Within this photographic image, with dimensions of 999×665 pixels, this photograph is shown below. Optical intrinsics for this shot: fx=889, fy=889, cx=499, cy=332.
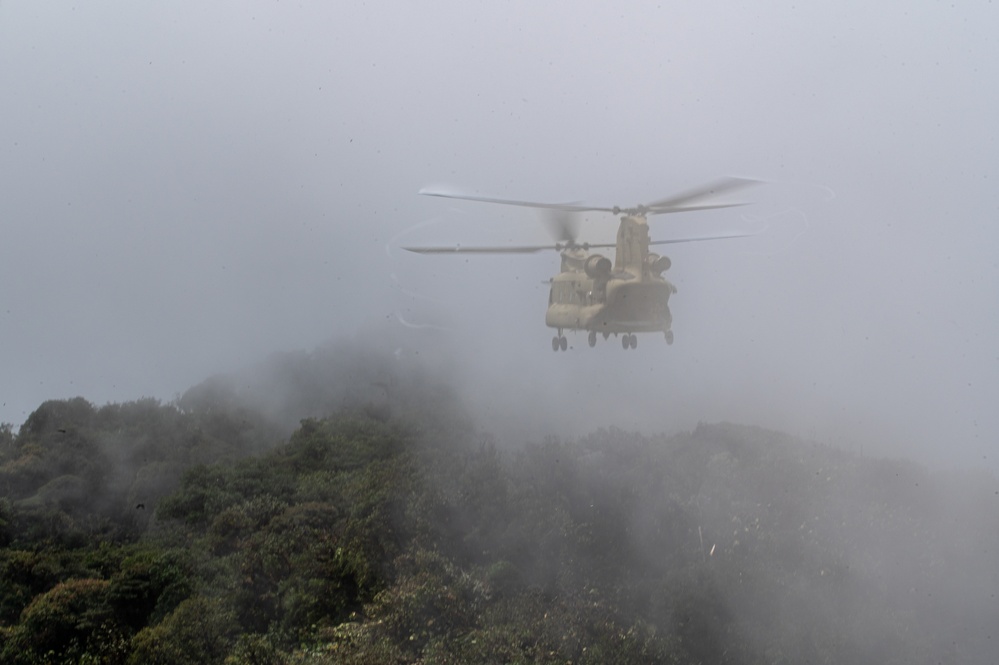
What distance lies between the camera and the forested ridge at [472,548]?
18.9 m

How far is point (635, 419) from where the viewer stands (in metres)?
38.9

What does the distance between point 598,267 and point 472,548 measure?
818cm

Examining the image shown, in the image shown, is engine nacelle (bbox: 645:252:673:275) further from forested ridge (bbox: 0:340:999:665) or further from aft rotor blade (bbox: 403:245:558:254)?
forested ridge (bbox: 0:340:999:665)

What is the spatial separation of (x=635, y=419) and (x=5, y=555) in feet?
81.2

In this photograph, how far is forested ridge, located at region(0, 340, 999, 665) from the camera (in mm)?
18859

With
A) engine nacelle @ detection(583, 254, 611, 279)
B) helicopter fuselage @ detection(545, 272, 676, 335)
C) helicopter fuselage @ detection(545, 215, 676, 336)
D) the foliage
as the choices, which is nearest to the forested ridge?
the foliage

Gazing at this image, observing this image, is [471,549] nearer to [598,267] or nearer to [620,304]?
[620,304]

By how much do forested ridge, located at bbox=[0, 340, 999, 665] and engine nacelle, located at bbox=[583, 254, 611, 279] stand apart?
701 centimetres

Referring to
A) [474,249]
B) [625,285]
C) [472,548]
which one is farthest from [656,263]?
[472,548]

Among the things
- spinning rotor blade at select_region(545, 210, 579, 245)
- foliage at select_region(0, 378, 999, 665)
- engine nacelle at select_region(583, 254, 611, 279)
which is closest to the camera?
foliage at select_region(0, 378, 999, 665)

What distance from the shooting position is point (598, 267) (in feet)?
78.1

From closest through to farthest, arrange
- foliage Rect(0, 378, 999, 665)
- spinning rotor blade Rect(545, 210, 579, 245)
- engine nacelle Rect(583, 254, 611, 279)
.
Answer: foliage Rect(0, 378, 999, 665) < engine nacelle Rect(583, 254, 611, 279) < spinning rotor blade Rect(545, 210, 579, 245)

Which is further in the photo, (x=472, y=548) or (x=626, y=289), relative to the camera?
(x=626, y=289)

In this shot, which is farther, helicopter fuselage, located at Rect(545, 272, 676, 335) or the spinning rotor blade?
the spinning rotor blade
